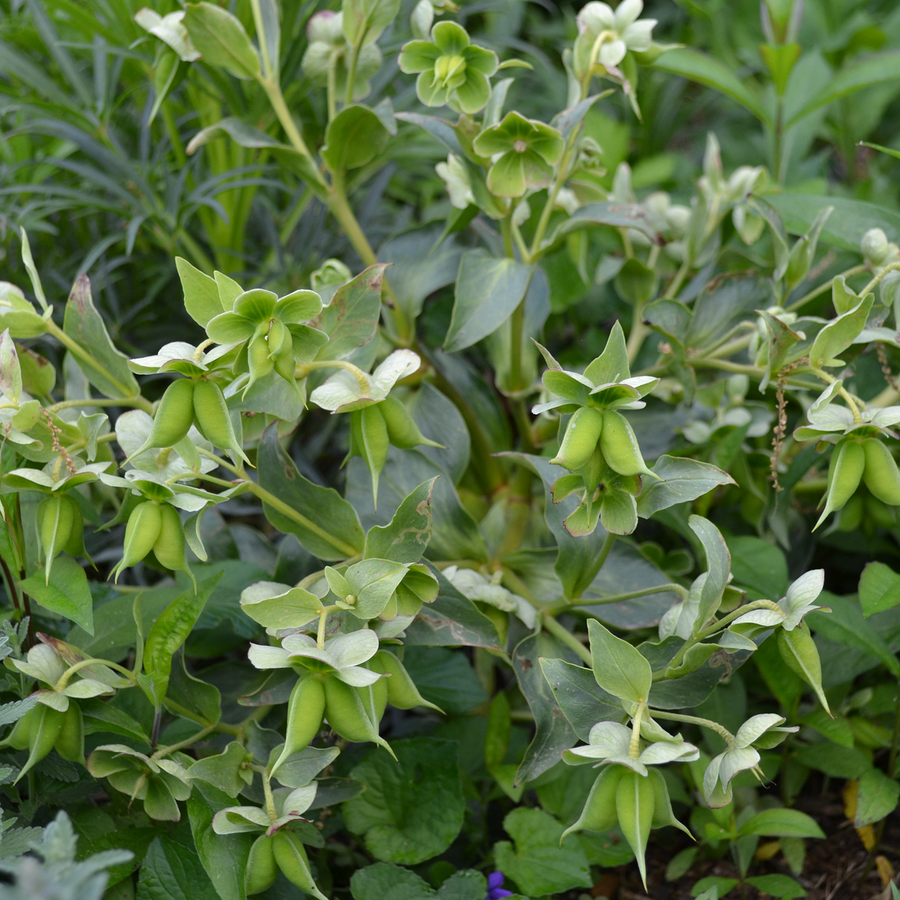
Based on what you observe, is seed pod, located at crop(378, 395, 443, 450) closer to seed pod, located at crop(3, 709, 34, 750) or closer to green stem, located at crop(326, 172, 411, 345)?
green stem, located at crop(326, 172, 411, 345)

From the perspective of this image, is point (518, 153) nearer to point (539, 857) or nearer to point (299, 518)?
point (299, 518)

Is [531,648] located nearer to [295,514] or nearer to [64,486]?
[295,514]

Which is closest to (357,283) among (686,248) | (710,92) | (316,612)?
(316,612)

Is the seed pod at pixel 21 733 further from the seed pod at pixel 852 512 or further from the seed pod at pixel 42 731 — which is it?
the seed pod at pixel 852 512

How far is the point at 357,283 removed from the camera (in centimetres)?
72

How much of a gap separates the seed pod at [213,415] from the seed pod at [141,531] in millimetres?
85

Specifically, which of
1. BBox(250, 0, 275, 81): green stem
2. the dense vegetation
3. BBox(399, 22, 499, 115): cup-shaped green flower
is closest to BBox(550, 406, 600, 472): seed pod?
the dense vegetation

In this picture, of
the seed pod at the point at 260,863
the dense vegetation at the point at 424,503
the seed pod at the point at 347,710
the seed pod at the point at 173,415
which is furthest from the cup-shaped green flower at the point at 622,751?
the seed pod at the point at 173,415

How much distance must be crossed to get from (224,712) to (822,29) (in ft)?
5.93

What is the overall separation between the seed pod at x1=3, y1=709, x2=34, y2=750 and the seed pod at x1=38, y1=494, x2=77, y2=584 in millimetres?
108

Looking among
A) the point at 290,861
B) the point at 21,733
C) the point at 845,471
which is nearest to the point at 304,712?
the point at 290,861

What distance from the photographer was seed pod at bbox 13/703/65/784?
2.19 ft

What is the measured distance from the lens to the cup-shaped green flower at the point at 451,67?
2.57 ft

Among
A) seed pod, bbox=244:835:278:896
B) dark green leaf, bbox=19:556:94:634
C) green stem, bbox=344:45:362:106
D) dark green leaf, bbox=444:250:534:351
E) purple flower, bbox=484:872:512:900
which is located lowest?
purple flower, bbox=484:872:512:900
